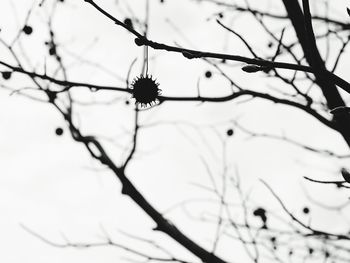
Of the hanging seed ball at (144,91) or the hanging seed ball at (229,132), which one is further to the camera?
the hanging seed ball at (229,132)

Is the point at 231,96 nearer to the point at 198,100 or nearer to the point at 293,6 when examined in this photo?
the point at 198,100

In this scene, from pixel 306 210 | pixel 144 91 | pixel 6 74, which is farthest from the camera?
pixel 306 210

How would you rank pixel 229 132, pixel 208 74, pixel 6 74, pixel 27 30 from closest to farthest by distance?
pixel 6 74
pixel 27 30
pixel 208 74
pixel 229 132

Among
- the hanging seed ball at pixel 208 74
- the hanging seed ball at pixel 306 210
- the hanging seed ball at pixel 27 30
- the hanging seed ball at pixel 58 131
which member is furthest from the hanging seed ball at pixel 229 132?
the hanging seed ball at pixel 27 30

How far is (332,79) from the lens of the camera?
1.64 metres

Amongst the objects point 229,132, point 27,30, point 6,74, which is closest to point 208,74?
point 229,132

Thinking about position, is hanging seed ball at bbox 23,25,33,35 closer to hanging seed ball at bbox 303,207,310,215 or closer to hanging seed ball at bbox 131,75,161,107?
hanging seed ball at bbox 131,75,161,107

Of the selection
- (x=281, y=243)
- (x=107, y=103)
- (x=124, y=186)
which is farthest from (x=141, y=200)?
(x=281, y=243)

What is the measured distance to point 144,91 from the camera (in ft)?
8.41

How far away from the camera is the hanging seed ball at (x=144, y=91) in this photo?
8.36ft

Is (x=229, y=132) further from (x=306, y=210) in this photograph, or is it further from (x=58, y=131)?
(x=58, y=131)

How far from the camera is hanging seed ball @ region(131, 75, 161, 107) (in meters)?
2.55

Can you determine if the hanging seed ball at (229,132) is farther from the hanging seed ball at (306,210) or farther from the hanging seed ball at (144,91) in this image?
the hanging seed ball at (144,91)

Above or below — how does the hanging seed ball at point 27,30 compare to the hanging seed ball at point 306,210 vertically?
above
